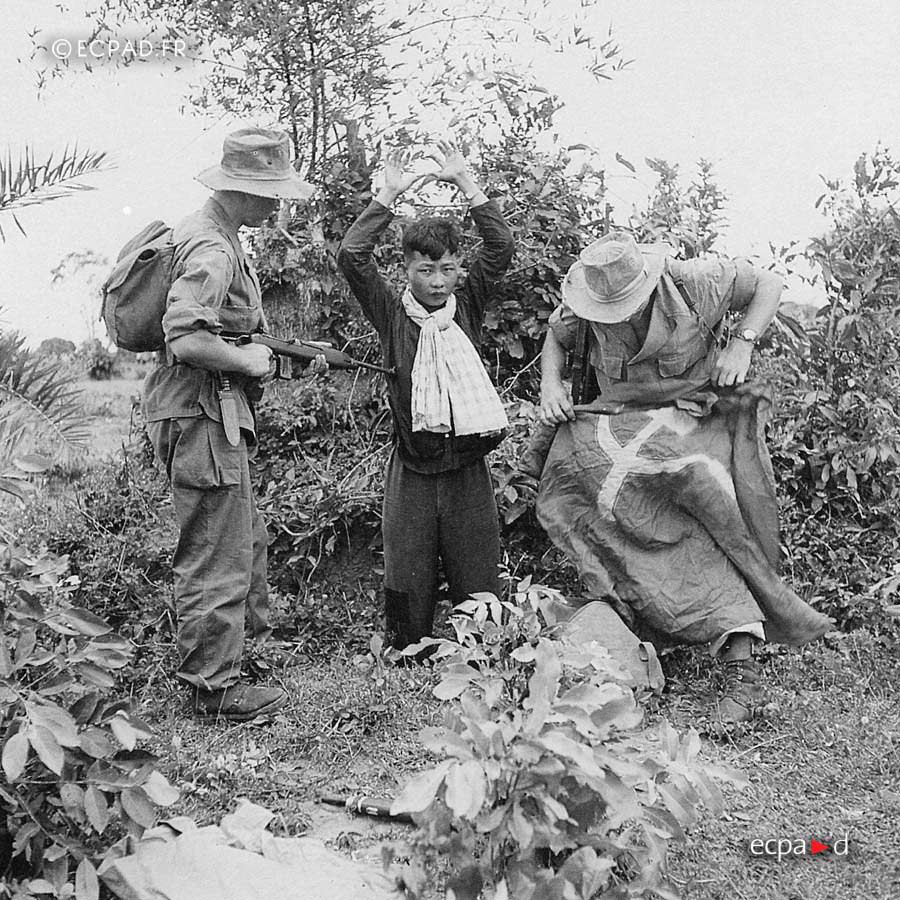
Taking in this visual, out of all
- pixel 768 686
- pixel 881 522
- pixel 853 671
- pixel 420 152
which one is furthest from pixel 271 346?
pixel 881 522

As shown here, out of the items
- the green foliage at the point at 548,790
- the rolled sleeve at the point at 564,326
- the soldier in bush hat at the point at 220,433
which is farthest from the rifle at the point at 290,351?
the green foliage at the point at 548,790

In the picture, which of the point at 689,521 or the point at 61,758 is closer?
the point at 61,758

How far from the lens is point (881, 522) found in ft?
18.5

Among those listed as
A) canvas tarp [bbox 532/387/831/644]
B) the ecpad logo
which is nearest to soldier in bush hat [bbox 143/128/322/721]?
canvas tarp [bbox 532/387/831/644]

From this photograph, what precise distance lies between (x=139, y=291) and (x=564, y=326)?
1.67 m

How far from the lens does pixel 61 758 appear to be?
2.77 metres

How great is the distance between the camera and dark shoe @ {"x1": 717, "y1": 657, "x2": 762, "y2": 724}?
167 inches

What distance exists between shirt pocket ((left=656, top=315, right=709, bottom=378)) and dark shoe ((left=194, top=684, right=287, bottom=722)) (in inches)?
78.2

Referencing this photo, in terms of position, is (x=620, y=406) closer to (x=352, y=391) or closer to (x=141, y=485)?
(x=352, y=391)

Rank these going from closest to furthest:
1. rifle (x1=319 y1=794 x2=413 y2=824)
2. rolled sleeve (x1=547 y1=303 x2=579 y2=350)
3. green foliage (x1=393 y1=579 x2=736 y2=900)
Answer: green foliage (x1=393 y1=579 x2=736 y2=900), rifle (x1=319 y1=794 x2=413 y2=824), rolled sleeve (x1=547 y1=303 x2=579 y2=350)

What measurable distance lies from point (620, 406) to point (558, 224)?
174 cm

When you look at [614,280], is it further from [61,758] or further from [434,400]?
[61,758]

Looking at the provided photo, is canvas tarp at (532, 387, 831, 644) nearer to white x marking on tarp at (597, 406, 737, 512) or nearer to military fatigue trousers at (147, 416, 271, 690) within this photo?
white x marking on tarp at (597, 406, 737, 512)

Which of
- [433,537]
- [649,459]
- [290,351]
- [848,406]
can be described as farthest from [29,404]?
[848,406]
